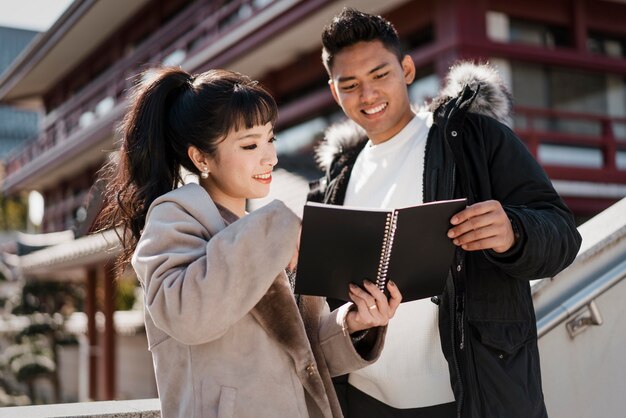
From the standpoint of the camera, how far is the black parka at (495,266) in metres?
1.97

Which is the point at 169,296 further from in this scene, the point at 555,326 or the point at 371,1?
the point at 371,1

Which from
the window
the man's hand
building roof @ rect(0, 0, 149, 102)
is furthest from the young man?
building roof @ rect(0, 0, 149, 102)

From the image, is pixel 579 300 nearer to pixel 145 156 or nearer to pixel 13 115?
pixel 145 156

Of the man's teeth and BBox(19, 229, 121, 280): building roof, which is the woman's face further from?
BBox(19, 229, 121, 280): building roof

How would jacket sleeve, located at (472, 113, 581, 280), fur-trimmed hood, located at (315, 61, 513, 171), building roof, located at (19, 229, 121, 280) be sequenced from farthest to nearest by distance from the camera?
building roof, located at (19, 229, 121, 280) < fur-trimmed hood, located at (315, 61, 513, 171) < jacket sleeve, located at (472, 113, 581, 280)

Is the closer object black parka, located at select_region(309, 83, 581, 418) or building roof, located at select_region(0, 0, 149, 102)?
black parka, located at select_region(309, 83, 581, 418)

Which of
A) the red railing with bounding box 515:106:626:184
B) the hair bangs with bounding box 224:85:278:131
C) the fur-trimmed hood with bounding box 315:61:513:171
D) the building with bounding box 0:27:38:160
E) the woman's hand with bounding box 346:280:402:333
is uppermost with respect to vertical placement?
the building with bounding box 0:27:38:160

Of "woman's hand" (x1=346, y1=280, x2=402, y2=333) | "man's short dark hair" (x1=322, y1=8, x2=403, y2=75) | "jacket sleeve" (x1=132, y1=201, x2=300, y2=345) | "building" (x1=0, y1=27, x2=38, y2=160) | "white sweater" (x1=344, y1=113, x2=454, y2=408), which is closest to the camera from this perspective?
"jacket sleeve" (x1=132, y1=201, x2=300, y2=345)

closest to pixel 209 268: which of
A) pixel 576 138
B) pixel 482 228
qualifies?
pixel 482 228

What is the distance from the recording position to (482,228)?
6.00 feet

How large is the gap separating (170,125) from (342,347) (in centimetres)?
72

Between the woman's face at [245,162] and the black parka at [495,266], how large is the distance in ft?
1.98

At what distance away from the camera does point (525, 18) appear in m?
9.03

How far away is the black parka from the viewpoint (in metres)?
1.97
